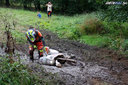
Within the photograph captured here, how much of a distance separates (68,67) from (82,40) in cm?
565

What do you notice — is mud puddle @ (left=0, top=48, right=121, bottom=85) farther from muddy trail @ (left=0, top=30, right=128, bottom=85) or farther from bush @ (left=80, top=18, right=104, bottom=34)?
bush @ (left=80, top=18, right=104, bottom=34)

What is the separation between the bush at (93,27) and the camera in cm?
1467

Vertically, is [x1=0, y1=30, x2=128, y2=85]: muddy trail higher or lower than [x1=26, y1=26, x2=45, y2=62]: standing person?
lower

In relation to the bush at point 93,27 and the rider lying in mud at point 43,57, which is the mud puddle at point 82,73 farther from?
the bush at point 93,27

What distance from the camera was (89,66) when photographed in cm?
853

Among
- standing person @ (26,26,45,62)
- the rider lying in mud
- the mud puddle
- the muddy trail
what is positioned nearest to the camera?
the mud puddle

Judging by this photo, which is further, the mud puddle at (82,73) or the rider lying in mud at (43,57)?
the rider lying in mud at (43,57)

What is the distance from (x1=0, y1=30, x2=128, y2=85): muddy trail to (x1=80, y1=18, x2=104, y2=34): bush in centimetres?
222

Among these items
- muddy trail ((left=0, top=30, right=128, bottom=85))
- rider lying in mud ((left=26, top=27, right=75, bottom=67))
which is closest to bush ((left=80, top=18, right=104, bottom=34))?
muddy trail ((left=0, top=30, right=128, bottom=85))

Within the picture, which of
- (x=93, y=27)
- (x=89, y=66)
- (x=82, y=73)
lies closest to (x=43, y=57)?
(x=82, y=73)

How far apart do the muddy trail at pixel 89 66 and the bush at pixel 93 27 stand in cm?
222

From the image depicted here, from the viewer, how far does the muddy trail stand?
22.3ft

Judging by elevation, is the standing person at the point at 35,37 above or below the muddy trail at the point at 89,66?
above

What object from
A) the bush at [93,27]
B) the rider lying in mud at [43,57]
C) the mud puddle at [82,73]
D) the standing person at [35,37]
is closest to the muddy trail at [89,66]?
the mud puddle at [82,73]
